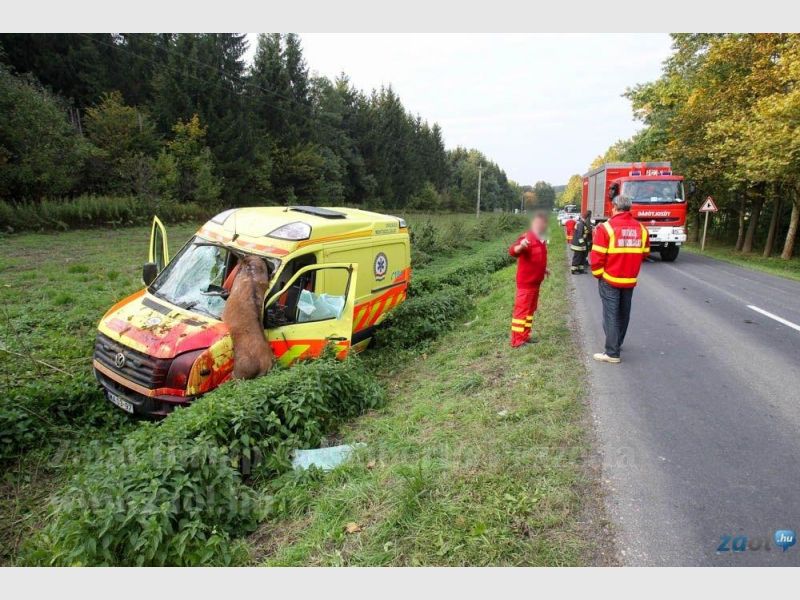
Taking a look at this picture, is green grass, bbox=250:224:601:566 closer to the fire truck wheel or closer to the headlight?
the headlight

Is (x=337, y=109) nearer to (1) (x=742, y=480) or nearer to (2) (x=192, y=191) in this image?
(2) (x=192, y=191)

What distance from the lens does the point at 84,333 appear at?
7906 mm

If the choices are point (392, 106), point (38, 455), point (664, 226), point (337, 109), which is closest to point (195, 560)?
point (38, 455)

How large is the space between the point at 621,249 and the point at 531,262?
1.11m

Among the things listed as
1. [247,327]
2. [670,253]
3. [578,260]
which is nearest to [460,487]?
[247,327]

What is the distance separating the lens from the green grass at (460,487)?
108 inches

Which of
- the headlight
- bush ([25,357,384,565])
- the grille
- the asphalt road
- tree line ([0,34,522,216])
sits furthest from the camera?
tree line ([0,34,522,216])

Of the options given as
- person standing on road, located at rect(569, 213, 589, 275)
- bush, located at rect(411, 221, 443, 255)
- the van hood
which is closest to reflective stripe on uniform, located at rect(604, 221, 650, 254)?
the van hood

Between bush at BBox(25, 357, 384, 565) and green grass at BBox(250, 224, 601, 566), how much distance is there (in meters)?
0.35

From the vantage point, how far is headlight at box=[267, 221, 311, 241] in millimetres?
6023

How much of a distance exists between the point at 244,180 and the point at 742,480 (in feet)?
118

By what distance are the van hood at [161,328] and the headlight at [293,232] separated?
4.53 ft

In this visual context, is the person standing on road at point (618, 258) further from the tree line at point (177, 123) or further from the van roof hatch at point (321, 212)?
the tree line at point (177, 123)

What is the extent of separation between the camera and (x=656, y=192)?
1623cm
